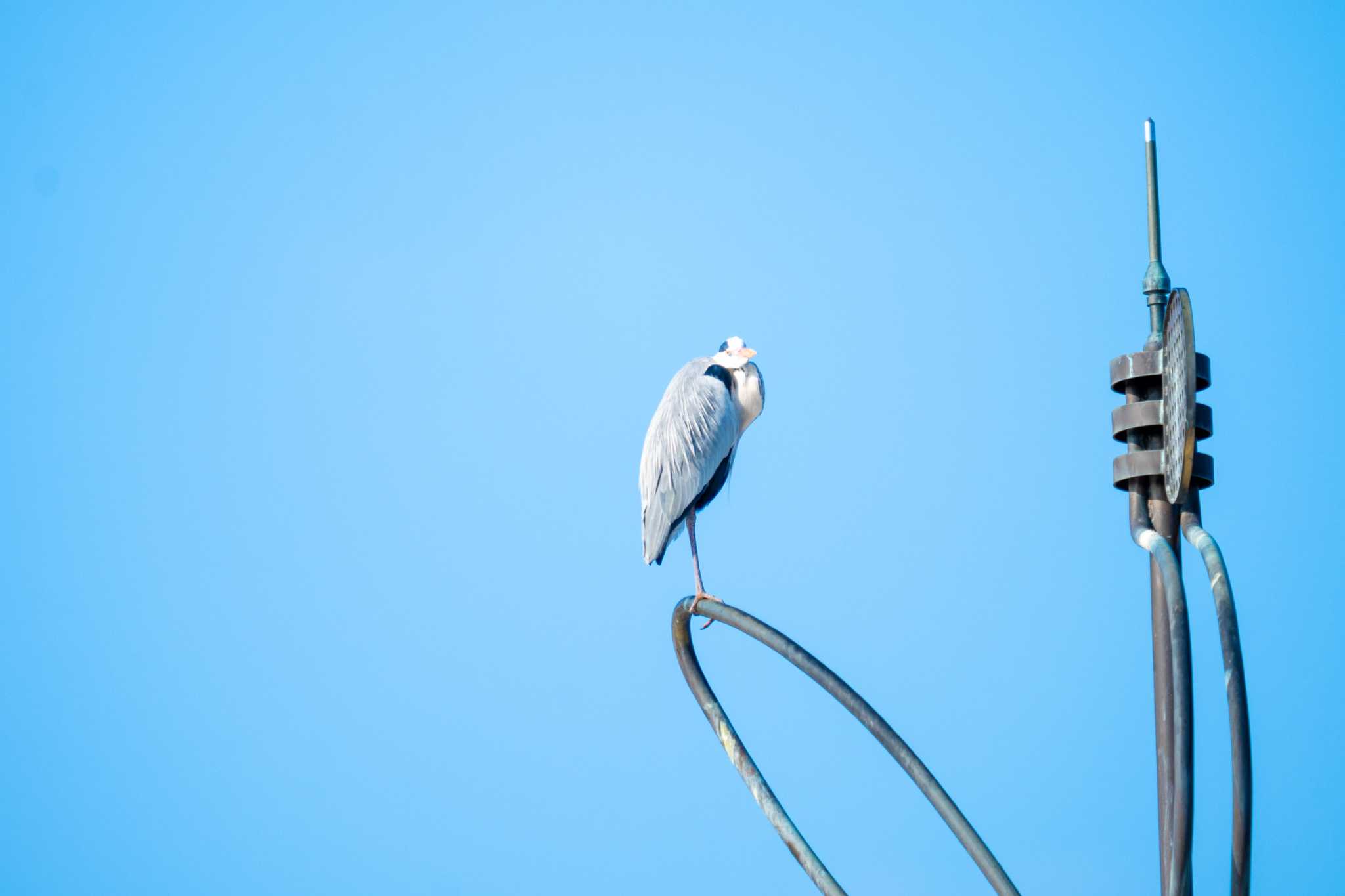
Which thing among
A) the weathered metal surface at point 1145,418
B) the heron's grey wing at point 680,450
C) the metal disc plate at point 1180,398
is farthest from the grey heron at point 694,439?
the metal disc plate at point 1180,398

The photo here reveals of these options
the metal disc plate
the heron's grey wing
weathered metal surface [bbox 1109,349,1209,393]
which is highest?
the heron's grey wing

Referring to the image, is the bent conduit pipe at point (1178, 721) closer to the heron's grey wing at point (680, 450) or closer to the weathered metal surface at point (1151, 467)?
the weathered metal surface at point (1151, 467)

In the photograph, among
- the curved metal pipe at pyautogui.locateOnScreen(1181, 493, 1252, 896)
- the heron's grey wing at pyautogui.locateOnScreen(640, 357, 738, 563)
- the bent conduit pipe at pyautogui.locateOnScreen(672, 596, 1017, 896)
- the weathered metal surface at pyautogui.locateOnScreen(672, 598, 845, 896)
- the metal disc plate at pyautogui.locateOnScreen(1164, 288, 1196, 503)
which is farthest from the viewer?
the heron's grey wing at pyautogui.locateOnScreen(640, 357, 738, 563)

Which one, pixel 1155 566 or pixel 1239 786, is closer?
pixel 1239 786

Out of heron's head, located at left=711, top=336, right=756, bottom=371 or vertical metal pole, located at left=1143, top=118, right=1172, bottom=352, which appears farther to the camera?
heron's head, located at left=711, top=336, right=756, bottom=371

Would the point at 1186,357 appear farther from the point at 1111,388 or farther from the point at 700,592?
the point at 700,592

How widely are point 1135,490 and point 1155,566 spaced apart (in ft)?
1.37

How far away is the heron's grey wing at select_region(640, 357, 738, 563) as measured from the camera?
935 cm

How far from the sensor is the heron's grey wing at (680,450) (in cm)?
935

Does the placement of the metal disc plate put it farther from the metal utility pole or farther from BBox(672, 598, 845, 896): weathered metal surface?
BBox(672, 598, 845, 896): weathered metal surface

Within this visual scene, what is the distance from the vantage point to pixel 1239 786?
4.54 metres

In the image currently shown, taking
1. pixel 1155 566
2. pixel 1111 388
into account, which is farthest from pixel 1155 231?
pixel 1155 566

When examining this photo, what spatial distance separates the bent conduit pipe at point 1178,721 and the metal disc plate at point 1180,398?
258mm

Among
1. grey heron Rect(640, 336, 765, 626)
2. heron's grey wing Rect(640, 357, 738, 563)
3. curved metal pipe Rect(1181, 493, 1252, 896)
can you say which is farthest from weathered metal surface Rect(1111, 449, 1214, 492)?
heron's grey wing Rect(640, 357, 738, 563)
